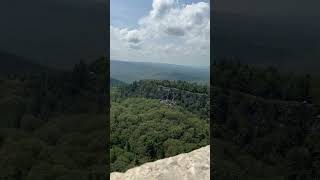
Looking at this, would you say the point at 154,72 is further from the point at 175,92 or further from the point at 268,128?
the point at 268,128

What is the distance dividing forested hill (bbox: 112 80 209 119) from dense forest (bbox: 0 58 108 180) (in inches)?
176

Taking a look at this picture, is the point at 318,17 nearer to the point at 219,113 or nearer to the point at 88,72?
the point at 219,113

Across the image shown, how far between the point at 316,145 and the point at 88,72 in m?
2.65

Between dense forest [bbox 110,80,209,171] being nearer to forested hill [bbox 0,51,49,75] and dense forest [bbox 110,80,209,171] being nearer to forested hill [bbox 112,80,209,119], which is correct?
forested hill [bbox 112,80,209,119]

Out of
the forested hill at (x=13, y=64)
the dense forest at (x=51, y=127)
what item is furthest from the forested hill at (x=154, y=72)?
the forested hill at (x=13, y=64)

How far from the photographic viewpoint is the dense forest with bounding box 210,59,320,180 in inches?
173

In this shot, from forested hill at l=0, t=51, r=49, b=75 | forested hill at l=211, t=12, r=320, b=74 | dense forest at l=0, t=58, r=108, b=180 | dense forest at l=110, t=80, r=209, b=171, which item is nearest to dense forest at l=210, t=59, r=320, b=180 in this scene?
forested hill at l=211, t=12, r=320, b=74

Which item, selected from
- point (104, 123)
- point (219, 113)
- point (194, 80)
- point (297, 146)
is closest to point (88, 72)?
point (104, 123)

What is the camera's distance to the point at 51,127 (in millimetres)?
4398

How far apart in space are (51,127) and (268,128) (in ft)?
7.64

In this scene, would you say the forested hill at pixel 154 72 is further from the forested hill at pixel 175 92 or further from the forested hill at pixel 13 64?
the forested hill at pixel 13 64

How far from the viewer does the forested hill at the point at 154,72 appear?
8711mm

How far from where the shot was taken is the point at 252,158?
4.59 m

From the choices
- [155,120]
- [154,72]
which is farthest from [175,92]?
[155,120]
